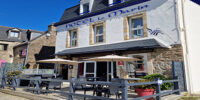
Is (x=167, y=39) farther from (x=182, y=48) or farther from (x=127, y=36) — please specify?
(x=127, y=36)

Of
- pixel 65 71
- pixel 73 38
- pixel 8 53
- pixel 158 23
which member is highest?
pixel 158 23

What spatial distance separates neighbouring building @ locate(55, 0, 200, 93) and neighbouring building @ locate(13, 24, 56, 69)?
6.21m

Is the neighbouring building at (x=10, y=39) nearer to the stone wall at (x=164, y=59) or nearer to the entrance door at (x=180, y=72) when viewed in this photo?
the stone wall at (x=164, y=59)

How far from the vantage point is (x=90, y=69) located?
11.7 meters

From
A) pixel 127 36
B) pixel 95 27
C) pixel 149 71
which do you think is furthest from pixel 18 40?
pixel 149 71

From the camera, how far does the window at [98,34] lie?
37.6ft

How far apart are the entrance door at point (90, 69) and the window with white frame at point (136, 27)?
3.87m

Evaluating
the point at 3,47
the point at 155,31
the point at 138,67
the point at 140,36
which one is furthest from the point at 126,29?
the point at 3,47

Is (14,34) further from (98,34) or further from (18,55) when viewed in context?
(98,34)

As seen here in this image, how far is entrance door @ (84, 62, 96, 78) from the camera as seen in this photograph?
451 inches

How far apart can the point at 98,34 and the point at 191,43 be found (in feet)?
21.3

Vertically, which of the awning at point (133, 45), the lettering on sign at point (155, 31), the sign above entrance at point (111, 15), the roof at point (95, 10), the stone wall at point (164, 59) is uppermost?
the roof at point (95, 10)

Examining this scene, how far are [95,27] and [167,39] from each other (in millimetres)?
5756

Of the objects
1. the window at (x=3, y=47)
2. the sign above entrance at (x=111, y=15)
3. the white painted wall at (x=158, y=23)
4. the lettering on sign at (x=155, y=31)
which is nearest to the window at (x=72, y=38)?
the sign above entrance at (x=111, y=15)
